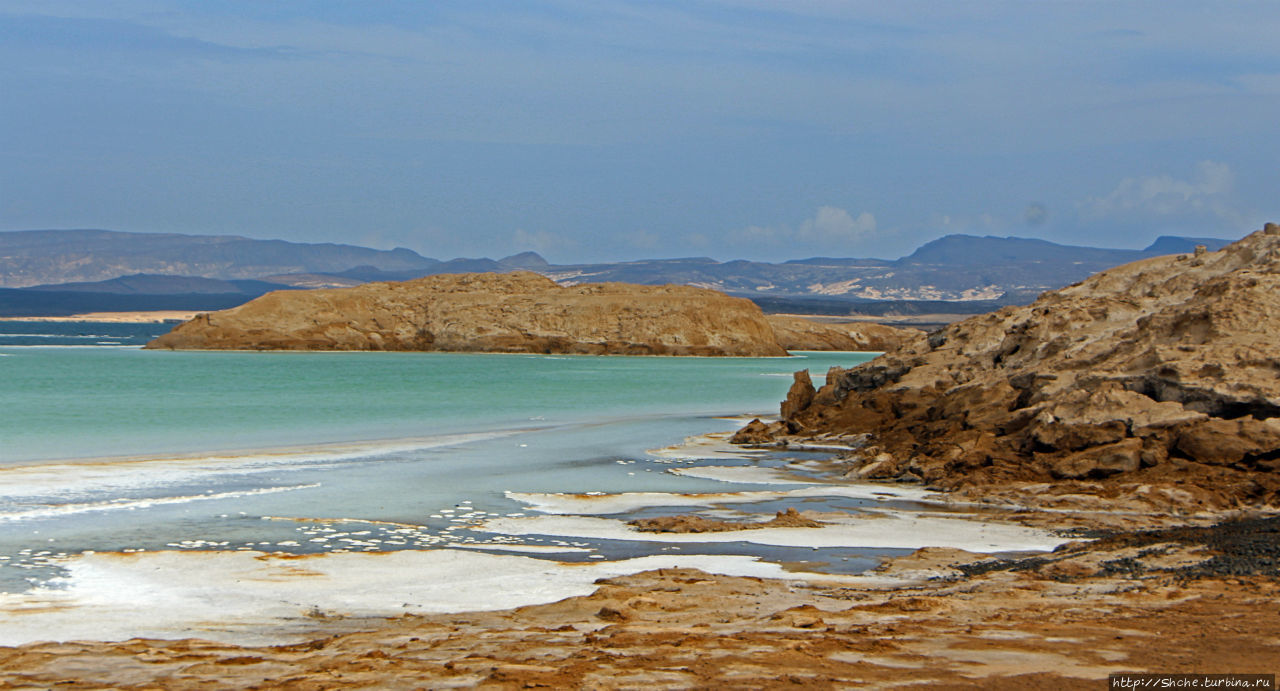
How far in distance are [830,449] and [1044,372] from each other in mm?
4373

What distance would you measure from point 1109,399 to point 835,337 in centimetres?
10146

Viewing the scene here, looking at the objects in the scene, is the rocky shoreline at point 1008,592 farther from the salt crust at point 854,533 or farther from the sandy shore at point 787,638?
the salt crust at point 854,533

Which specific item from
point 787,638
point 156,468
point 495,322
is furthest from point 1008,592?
point 495,322

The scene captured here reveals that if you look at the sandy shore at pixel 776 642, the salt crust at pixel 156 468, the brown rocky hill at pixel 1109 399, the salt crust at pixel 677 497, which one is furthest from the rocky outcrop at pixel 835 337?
the sandy shore at pixel 776 642

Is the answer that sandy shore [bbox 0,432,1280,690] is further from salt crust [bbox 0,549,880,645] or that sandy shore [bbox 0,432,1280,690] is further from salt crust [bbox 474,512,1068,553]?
salt crust [bbox 474,512,1068,553]

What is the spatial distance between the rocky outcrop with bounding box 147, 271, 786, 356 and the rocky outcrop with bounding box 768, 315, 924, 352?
19.2 meters

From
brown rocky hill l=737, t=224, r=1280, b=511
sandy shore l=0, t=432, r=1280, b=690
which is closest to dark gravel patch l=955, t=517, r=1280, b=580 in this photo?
sandy shore l=0, t=432, r=1280, b=690

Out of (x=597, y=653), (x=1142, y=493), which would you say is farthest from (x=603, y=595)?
(x=1142, y=493)

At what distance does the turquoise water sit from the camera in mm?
12234

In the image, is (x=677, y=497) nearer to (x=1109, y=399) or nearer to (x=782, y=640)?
(x=1109, y=399)

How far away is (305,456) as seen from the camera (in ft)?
66.6

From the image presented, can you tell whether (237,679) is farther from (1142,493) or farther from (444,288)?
(444,288)

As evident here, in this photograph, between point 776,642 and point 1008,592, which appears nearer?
point 776,642

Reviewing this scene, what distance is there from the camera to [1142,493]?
47.7ft
